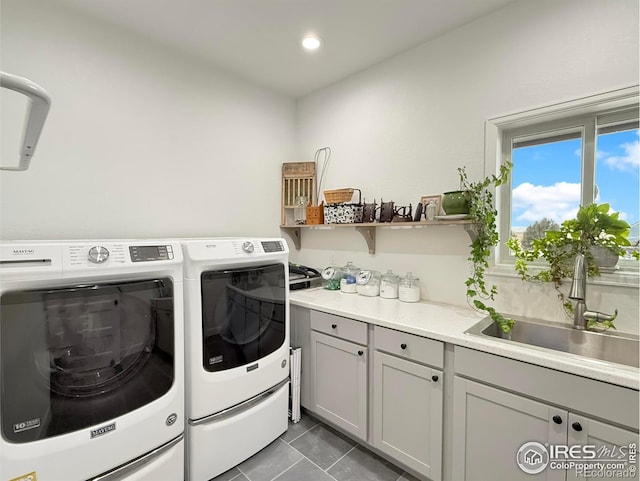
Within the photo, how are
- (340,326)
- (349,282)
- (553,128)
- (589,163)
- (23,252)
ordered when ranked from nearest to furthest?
(23,252) < (589,163) < (553,128) < (340,326) < (349,282)

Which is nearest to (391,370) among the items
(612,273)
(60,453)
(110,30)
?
(612,273)

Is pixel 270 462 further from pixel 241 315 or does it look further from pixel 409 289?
pixel 409 289

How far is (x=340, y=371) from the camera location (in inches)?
73.6

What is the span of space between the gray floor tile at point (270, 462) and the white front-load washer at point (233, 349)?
0.07 meters

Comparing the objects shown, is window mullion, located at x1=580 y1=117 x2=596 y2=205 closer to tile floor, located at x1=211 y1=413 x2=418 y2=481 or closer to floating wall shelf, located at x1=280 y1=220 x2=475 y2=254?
floating wall shelf, located at x1=280 y1=220 x2=475 y2=254

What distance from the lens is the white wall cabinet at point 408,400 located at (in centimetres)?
147

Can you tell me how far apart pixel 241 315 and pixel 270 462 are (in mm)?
874

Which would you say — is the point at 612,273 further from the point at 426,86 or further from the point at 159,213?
the point at 159,213

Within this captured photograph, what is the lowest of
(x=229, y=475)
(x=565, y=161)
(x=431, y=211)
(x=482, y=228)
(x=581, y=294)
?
(x=229, y=475)

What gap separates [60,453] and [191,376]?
0.51 meters

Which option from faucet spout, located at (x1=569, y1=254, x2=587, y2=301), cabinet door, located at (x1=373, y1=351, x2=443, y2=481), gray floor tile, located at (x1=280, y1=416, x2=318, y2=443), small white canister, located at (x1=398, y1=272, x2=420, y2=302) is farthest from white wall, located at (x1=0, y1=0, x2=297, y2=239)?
faucet spout, located at (x1=569, y1=254, x2=587, y2=301)

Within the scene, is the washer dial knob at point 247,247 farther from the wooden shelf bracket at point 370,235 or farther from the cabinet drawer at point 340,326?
the wooden shelf bracket at point 370,235

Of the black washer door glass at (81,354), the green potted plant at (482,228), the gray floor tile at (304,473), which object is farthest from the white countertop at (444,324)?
the black washer door glass at (81,354)

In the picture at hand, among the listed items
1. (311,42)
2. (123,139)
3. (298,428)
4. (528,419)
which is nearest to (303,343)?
(298,428)
